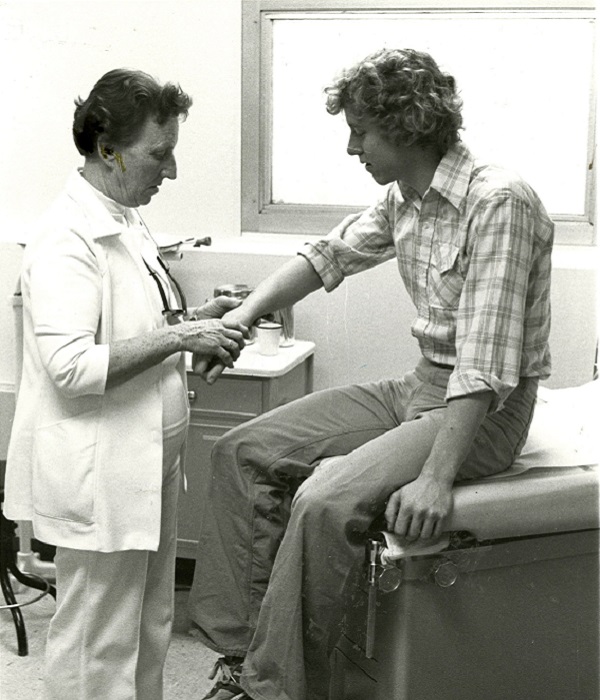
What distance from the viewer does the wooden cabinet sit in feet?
9.22

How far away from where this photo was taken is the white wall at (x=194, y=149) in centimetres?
316

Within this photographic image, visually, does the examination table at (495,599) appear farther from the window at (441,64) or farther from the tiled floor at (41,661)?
the window at (441,64)

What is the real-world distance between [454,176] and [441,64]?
96 centimetres

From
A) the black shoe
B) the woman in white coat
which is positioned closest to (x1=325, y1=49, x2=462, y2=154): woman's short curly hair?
the woman in white coat

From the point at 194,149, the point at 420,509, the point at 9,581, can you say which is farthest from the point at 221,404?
the point at 420,509

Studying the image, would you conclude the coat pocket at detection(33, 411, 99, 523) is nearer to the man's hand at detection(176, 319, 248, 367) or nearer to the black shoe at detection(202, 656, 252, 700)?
the man's hand at detection(176, 319, 248, 367)

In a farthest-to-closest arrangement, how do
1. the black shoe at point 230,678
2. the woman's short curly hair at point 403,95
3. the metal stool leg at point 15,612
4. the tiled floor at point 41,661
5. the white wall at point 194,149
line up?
the white wall at point 194,149 → the metal stool leg at point 15,612 → the tiled floor at point 41,661 → the black shoe at point 230,678 → the woman's short curly hair at point 403,95

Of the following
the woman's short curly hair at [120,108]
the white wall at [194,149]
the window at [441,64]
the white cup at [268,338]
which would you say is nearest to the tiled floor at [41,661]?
the white cup at [268,338]

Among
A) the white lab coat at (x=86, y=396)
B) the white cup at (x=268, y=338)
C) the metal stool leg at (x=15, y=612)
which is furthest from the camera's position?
the white cup at (x=268, y=338)

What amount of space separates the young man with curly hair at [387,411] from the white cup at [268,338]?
52 centimetres

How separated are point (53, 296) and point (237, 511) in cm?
75

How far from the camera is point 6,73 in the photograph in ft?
10.9

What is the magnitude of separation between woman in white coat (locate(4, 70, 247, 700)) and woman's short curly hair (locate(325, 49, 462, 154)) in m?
0.36

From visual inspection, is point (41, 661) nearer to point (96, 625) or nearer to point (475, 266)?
point (96, 625)
